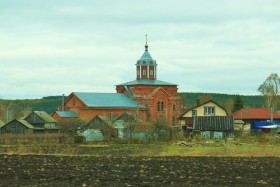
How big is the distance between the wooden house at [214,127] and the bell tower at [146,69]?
1398 inches

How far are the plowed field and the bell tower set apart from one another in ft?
259

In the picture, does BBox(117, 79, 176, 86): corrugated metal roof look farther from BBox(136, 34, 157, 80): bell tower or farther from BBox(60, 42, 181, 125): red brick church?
BBox(136, 34, 157, 80): bell tower

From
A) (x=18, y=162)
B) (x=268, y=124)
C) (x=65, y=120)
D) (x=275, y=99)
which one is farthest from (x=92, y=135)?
(x=275, y=99)

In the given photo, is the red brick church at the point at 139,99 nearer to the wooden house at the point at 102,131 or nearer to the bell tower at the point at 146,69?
the bell tower at the point at 146,69

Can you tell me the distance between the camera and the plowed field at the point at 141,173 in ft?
92.8

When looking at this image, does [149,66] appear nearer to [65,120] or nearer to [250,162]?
[65,120]

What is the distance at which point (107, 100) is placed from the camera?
4441 inches

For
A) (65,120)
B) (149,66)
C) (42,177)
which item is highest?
(149,66)

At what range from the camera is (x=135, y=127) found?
Result: 265ft

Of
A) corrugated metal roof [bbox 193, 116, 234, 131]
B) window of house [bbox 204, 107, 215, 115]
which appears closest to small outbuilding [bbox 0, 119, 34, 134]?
corrugated metal roof [bbox 193, 116, 234, 131]

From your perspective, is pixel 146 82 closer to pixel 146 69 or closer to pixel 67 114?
pixel 146 69

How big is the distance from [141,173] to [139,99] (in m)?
82.6

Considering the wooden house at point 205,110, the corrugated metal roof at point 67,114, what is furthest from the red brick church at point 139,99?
the wooden house at point 205,110

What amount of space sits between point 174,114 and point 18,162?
78114mm
